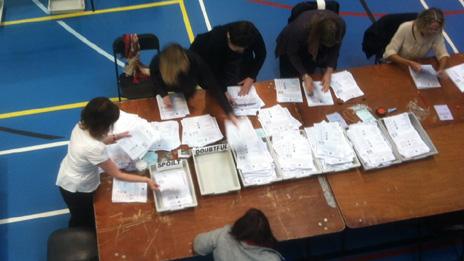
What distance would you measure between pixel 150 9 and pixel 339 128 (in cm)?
377

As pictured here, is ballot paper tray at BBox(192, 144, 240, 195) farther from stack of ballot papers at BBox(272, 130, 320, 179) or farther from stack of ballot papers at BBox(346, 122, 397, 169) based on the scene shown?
stack of ballot papers at BBox(346, 122, 397, 169)

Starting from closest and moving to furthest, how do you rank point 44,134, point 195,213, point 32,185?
point 195,213
point 32,185
point 44,134

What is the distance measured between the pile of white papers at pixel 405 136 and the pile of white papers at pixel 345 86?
43 cm

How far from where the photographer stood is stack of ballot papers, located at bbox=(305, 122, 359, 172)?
4043 mm

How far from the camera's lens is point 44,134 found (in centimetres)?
539

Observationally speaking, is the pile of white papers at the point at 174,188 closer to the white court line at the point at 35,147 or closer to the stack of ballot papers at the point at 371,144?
the stack of ballot papers at the point at 371,144

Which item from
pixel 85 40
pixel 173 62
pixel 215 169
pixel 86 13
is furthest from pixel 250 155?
pixel 86 13

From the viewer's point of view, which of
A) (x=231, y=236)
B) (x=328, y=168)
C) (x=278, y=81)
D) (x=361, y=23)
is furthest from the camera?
(x=361, y=23)

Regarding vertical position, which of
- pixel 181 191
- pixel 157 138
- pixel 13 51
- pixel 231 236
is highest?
pixel 13 51

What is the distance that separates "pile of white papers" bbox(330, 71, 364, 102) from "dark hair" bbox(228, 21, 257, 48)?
1.14 metres

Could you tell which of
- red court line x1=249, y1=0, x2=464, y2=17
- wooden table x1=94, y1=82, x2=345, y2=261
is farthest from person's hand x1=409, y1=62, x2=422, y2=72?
red court line x1=249, y1=0, x2=464, y2=17

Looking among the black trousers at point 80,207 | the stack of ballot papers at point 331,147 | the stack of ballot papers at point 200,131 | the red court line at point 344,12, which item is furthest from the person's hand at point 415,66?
the black trousers at point 80,207

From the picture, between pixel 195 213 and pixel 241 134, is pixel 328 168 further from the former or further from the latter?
pixel 195 213

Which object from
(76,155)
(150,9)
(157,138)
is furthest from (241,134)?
(150,9)
